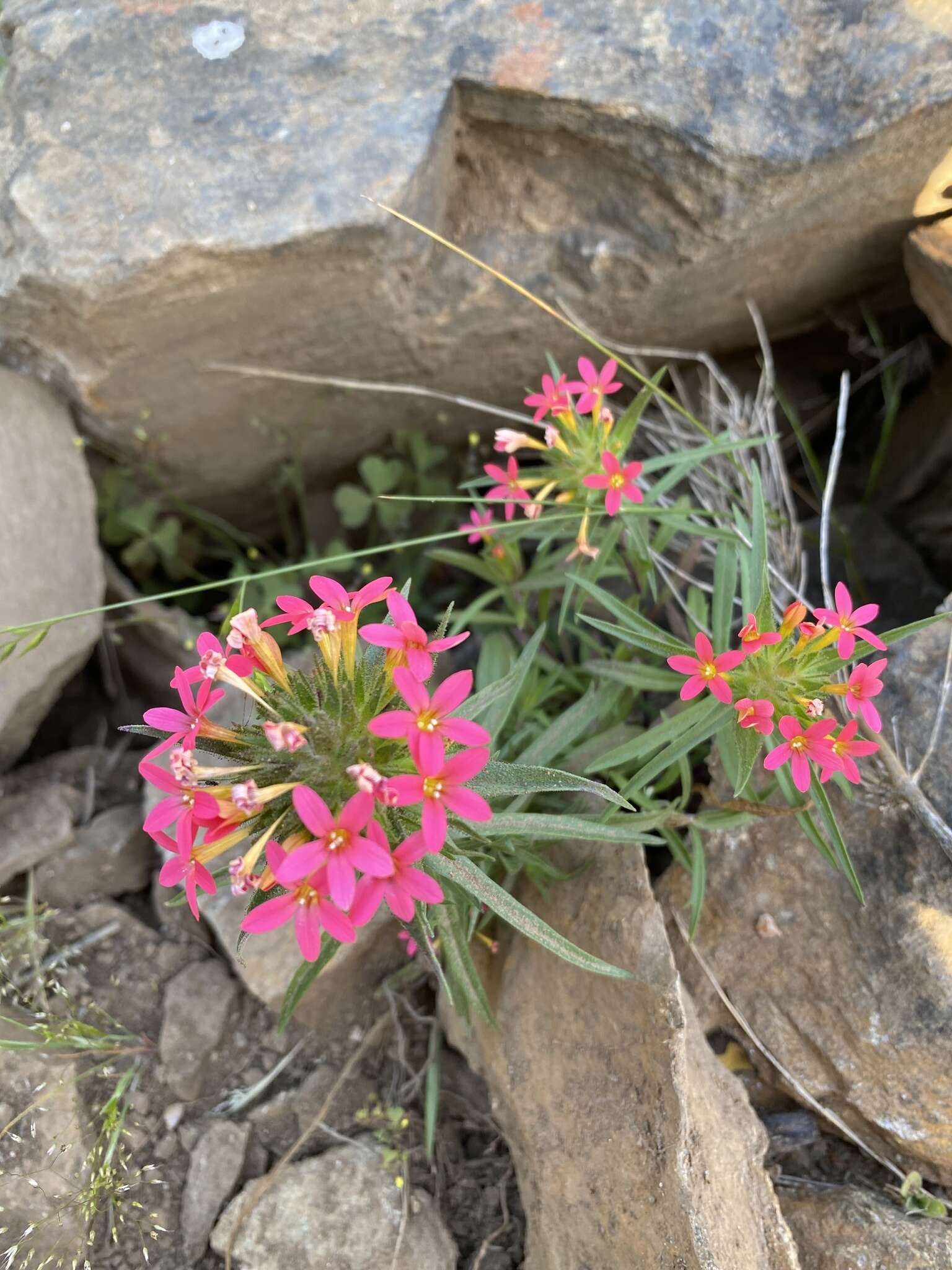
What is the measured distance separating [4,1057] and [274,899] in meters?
1.35

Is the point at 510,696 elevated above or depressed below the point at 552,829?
above

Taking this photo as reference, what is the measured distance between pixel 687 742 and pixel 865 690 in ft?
1.48

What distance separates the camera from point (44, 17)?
287cm

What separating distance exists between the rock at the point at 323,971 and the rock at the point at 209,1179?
350 mm

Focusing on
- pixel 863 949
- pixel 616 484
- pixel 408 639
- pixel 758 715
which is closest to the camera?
pixel 408 639

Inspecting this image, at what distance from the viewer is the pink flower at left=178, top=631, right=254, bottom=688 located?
186 centimetres

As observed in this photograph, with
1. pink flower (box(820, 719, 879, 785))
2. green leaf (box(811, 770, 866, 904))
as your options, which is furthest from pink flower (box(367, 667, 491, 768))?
green leaf (box(811, 770, 866, 904))

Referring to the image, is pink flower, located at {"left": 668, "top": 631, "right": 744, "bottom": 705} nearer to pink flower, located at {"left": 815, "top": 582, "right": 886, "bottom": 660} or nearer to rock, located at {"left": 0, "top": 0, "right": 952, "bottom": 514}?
pink flower, located at {"left": 815, "top": 582, "right": 886, "bottom": 660}

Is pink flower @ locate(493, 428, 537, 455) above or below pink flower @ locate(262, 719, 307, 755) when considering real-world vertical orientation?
above

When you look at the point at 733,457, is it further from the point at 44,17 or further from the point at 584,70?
the point at 44,17

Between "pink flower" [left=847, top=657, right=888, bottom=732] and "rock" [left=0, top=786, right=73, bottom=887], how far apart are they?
2370 millimetres

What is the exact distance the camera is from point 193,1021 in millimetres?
2713

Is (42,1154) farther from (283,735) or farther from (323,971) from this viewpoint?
(283,735)

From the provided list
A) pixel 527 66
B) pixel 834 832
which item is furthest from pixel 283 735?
pixel 527 66
